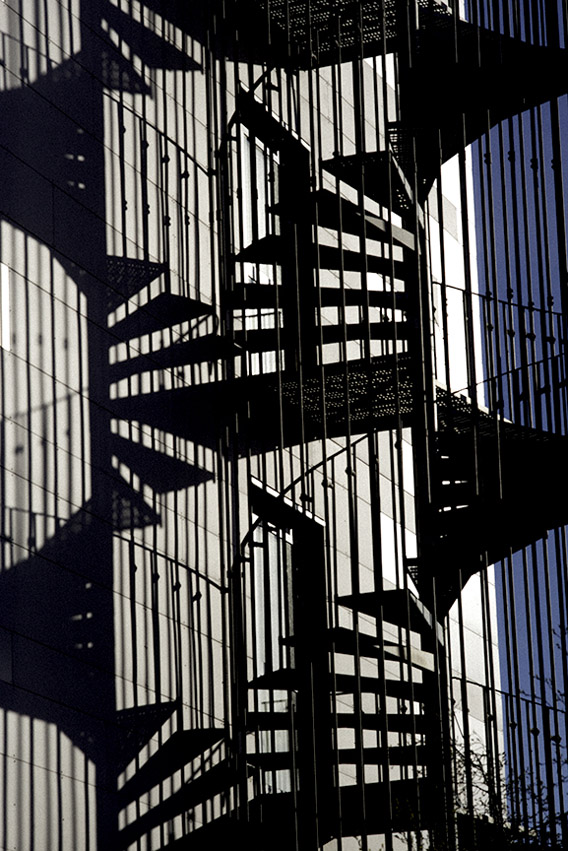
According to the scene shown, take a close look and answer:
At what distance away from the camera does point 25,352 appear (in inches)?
317

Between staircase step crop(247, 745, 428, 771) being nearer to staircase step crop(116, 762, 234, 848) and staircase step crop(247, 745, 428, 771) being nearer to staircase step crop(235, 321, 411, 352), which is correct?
staircase step crop(116, 762, 234, 848)

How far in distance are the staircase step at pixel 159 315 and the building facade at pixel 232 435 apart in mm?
35

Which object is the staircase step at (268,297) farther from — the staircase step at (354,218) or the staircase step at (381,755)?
the staircase step at (381,755)

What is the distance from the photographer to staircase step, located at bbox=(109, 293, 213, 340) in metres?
9.34

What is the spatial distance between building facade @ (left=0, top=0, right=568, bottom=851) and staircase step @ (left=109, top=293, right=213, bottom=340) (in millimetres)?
35

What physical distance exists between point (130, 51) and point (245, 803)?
534 cm

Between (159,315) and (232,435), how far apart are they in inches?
50.6

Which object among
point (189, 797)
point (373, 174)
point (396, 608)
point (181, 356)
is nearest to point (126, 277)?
point (181, 356)

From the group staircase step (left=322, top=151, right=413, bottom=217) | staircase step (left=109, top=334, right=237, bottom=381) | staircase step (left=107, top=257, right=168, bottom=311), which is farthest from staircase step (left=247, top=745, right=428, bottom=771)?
A: staircase step (left=322, top=151, right=413, bottom=217)

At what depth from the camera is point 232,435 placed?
10.7 m

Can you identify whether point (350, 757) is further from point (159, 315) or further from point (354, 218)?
point (354, 218)

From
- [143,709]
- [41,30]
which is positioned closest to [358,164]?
[41,30]

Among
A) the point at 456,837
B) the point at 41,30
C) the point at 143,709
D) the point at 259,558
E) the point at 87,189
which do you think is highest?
the point at 41,30

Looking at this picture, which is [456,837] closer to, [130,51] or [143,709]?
[143,709]
